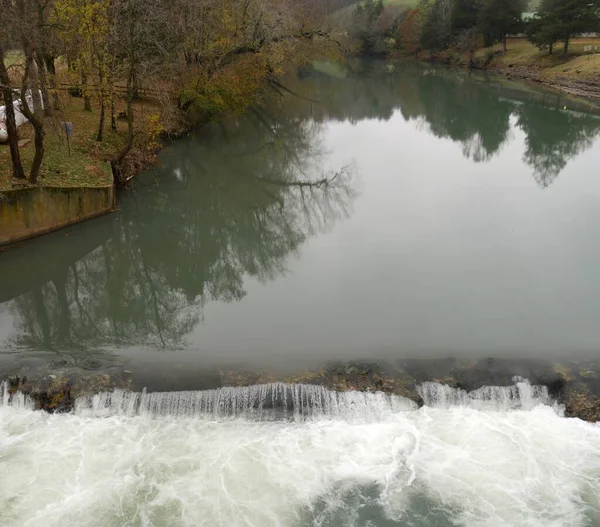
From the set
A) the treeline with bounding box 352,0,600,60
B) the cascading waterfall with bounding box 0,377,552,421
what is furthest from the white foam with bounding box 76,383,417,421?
the treeline with bounding box 352,0,600,60

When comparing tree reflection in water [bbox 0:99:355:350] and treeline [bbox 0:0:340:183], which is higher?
treeline [bbox 0:0:340:183]

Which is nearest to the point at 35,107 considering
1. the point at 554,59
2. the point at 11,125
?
the point at 11,125

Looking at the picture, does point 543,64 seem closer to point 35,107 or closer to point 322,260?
point 322,260

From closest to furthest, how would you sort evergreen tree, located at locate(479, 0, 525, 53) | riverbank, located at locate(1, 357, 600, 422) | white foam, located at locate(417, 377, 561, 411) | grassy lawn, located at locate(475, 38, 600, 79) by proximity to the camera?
1. riverbank, located at locate(1, 357, 600, 422)
2. white foam, located at locate(417, 377, 561, 411)
3. grassy lawn, located at locate(475, 38, 600, 79)
4. evergreen tree, located at locate(479, 0, 525, 53)

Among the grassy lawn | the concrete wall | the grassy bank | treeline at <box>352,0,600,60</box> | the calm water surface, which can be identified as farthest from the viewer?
treeline at <box>352,0,600,60</box>

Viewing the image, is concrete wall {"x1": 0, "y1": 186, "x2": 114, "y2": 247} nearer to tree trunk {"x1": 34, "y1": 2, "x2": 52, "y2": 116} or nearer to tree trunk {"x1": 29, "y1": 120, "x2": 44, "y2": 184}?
tree trunk {"x1": 29, "y1": 120, "x2": 44, "y2": 184}
